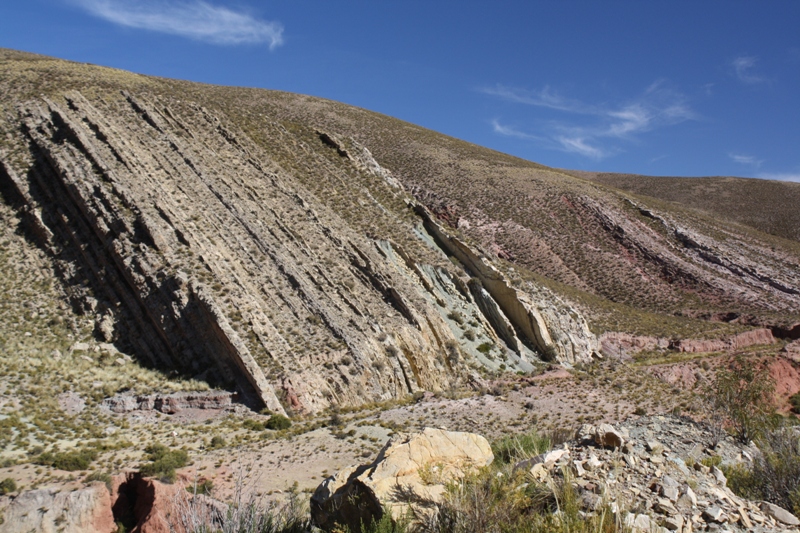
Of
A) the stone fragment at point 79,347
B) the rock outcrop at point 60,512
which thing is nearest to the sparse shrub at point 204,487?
the rock outcrop at point 60,512

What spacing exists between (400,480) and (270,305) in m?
14.6

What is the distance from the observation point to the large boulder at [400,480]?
754 centimetres

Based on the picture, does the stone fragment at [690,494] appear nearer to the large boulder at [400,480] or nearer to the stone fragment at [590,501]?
the stone fragment at [590,501]

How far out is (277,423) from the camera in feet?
53.8

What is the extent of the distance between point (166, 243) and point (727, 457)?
20314 mm

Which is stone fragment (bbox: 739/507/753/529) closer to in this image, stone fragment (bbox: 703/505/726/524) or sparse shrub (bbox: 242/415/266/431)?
stone fragment (bbox: 703/505/726/524)

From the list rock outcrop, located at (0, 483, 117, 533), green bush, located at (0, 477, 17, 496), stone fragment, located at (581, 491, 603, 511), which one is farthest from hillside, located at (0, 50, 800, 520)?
stone fragment, located at (581, 491, 603, 511)

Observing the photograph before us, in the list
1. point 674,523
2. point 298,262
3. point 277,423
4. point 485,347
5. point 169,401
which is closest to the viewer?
point 674,523

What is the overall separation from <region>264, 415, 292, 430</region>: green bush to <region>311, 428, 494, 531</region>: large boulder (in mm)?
7805

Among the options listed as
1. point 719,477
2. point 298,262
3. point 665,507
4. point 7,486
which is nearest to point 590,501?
point 665,507

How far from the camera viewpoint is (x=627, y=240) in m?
43.6

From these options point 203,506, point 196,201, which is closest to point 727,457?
point 203,506

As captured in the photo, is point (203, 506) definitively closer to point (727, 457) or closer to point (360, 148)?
point (727, 457)

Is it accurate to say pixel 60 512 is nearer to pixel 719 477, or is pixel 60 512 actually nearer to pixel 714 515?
pixel 714 515
